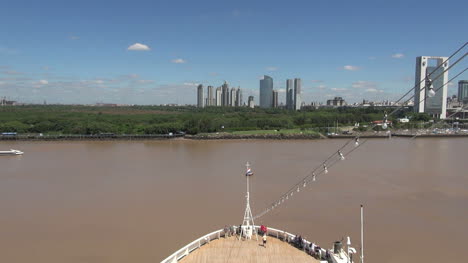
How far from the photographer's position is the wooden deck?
562cm

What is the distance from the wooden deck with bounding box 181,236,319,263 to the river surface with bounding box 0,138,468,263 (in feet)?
7.14

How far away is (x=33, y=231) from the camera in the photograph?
929cm

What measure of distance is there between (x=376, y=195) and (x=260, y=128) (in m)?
28.4

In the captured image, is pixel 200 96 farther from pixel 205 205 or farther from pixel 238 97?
pixel 205 205

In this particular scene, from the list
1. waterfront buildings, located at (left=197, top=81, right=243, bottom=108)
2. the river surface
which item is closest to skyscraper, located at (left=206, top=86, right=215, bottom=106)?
waterfront buildings, located at (left=197, top=81, right=243, bottom=108)

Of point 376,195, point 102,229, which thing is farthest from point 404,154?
point 102,229

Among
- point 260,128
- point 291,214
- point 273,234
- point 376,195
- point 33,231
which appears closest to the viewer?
point 273,234

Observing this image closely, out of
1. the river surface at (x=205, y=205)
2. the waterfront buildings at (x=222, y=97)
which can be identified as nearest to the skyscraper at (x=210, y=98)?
the waterfront buildings at (x=222, y=97)

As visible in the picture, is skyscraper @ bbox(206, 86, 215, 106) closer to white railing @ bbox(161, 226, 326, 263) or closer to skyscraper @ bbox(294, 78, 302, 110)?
skyscraper @ bbox(294, 78, 302, 110)

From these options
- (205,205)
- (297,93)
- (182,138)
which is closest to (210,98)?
(297,93)

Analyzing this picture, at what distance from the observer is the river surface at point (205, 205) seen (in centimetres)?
826

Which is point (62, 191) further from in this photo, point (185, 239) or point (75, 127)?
point (75, 127)

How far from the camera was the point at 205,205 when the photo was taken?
37.2 ft

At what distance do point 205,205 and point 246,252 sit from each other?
557 cm
